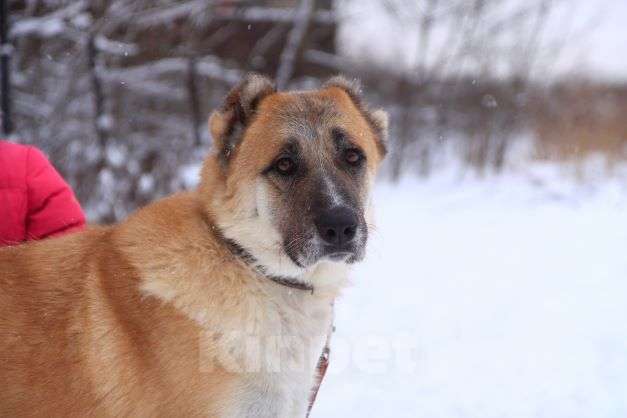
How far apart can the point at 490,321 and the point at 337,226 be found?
10.7 ft

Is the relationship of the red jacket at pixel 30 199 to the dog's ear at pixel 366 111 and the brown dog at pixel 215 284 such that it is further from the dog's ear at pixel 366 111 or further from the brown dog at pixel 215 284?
the dog's ear at pixel 366 111

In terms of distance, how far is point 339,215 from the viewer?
7.22 ft

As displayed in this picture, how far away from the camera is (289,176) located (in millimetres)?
2416

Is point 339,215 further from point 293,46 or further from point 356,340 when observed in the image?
point 293,46

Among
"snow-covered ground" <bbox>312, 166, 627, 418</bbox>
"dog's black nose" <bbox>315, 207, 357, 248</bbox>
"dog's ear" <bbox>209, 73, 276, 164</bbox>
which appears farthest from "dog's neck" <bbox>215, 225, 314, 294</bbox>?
"snow-covered ground" <bbox>312, 166, 627, 418</bbox>

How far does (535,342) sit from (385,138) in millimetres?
2615

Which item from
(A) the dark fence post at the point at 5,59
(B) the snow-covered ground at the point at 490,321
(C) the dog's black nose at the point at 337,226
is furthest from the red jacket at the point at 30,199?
(A) the dark fence post at the point at 5,59

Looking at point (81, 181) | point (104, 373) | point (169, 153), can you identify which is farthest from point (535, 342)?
point (169, 153)

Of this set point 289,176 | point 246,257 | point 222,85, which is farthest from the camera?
point 222,85

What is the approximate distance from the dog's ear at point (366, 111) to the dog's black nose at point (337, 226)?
2.36 ft

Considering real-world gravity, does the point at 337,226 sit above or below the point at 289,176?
below

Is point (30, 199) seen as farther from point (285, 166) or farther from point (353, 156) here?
point (353, 156)

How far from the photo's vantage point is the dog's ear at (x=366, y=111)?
2.82 m

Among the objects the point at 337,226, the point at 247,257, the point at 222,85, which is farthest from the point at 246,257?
the point at 222,85
